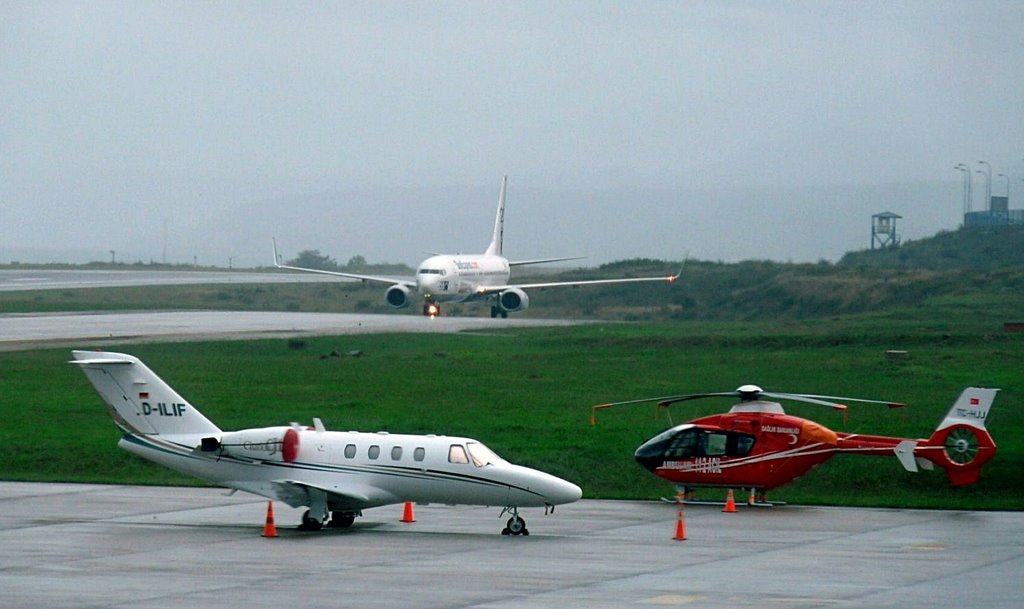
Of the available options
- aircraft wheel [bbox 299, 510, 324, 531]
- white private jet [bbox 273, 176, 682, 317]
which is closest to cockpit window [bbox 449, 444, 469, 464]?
Result: aircraft wheel [bbox 299, 510, 324, 531]

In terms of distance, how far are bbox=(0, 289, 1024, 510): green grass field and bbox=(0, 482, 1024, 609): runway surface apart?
13.4 feet

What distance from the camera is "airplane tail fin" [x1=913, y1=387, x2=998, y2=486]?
37562 mm

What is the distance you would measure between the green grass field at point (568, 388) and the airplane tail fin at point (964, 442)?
5.14 feet

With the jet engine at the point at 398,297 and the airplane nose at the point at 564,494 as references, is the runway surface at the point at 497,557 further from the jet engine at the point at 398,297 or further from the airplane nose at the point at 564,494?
the jet engine at the point at 398,297

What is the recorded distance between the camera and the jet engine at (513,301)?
334 feet

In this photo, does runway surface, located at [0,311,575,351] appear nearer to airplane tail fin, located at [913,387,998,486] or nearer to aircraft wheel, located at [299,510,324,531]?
aircraft wheel, located at [299,510,324,531]

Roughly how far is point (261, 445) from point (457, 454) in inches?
162

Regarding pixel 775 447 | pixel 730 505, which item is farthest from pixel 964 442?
pixel 730 505

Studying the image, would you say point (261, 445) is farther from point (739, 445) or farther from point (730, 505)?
point (739, 445)

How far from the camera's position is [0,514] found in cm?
3584

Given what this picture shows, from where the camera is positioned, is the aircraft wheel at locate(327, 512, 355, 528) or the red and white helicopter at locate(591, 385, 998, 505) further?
the red and white helicopter at locate(591, 385, 998, 505)

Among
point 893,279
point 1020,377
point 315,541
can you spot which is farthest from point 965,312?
point 315,541

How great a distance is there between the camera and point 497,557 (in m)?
30.0

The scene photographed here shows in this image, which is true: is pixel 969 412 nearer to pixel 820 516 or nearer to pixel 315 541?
pixel 820 516
